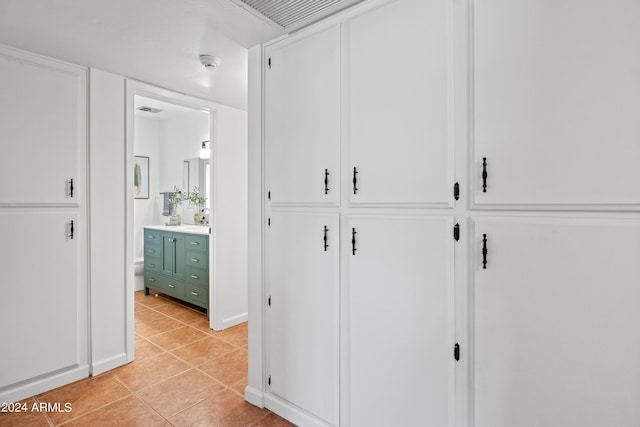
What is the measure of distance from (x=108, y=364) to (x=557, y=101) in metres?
3.24

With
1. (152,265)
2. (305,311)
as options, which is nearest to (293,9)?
(305,311)

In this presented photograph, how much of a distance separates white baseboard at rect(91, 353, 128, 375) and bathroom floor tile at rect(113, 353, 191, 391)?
0.13 ft

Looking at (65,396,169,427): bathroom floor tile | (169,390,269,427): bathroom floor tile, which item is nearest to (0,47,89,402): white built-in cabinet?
(65,396,169,427): bathroom floor tile

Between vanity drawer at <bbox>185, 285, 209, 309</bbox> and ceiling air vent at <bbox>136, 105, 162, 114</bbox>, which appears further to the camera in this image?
ceiling air vent at <bbox>136, 105, 162, 114</bbox>

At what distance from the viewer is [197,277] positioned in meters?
3.83

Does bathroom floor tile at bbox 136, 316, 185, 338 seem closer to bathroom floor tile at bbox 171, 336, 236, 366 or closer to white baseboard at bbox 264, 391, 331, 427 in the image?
bathroom floor tile at bbox 171, 336, 236, 366

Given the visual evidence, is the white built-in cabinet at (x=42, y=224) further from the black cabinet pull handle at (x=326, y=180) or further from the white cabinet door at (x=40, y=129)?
the black cabinet pull handle at (x=326, y=180)

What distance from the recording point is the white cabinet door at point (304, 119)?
1771mm

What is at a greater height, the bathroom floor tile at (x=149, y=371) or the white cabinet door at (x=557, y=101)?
the white cabinet door at (x=557, y=101)

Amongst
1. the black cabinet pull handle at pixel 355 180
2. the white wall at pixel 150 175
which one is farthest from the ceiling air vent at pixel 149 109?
the black cabinet pull handle at pixel 355 180

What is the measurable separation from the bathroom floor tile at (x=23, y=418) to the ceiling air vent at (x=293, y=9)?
2.62 metres

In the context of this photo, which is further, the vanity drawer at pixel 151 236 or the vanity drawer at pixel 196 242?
the vanity drawer at pixel 151 236

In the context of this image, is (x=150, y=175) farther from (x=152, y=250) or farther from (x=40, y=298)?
(x=40, y=298)

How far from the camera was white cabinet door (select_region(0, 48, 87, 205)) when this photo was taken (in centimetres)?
218
